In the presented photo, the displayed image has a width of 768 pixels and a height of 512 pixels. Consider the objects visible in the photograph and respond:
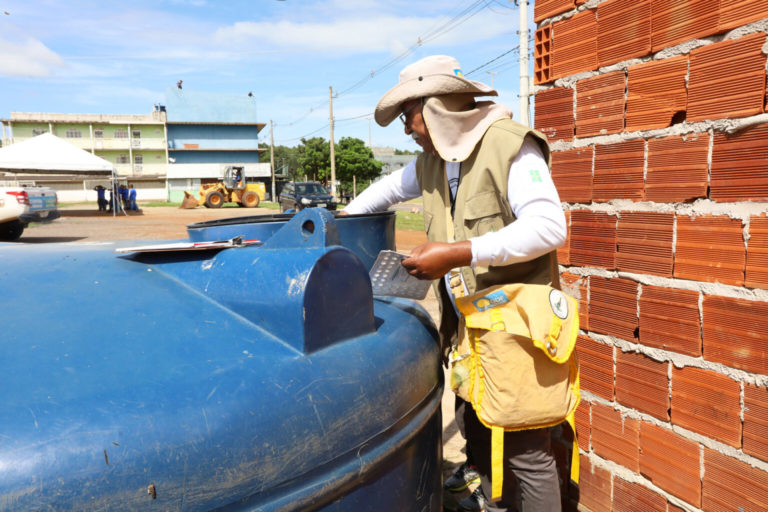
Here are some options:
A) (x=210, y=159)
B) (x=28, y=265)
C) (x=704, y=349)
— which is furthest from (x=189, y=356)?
(x=210, y=159)

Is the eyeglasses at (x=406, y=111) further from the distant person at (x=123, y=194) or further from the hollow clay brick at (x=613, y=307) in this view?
the distant person at (x=123, y=194)

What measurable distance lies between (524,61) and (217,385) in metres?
13.7

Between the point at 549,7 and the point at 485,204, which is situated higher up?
the point at 549,7

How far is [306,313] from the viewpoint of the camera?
1.05 meters

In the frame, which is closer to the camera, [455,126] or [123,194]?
[455,126]

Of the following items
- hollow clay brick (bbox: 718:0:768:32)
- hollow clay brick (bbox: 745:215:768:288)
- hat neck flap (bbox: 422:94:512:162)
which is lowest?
hollow clay brick (bbox: 745:215:768:288)

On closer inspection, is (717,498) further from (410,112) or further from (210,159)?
(210,159)

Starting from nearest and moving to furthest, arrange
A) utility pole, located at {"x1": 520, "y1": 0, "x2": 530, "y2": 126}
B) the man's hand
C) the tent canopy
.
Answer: the man's hand, utility pole, located at {"x1": 520, "y1": 0, "x2": 530, "y2": 126}, the tent canopy

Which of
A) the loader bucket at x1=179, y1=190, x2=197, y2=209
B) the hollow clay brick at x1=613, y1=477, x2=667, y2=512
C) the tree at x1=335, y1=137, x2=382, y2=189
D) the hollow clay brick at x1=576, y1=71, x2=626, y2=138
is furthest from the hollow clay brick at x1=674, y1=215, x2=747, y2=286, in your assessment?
the tree at x1=335, y1=137, x2=382, y2=189

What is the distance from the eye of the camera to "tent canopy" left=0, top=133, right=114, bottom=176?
17938mm

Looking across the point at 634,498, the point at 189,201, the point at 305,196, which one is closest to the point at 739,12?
the point at 634,498

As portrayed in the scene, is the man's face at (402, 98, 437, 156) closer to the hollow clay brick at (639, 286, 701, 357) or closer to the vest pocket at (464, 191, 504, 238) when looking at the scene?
the vest pocket at (464, 191, 504, 238)

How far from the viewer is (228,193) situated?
2769 cm

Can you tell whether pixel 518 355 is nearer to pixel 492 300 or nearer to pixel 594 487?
pixel 492 300
